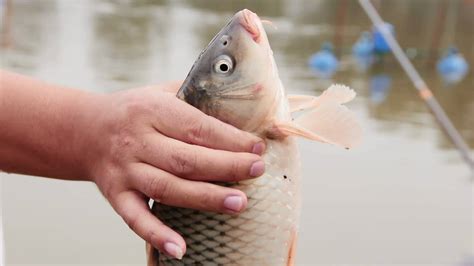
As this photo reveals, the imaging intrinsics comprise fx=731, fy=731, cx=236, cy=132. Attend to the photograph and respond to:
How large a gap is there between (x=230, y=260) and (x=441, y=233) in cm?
405

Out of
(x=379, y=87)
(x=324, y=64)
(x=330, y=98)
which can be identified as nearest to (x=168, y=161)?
(x=330, y=98)

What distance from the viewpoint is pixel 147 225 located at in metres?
1.18

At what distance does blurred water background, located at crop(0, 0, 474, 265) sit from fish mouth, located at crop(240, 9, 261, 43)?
10.8ft

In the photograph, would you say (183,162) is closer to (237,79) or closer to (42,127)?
(237,79)

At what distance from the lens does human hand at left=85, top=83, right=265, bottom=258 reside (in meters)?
1.17

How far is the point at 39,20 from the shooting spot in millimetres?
15469

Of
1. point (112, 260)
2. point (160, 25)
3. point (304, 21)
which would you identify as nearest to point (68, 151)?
point (112, 260)

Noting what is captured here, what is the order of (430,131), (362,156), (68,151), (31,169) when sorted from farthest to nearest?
(430,131)
(362,156)
(31,169)
(68,151)

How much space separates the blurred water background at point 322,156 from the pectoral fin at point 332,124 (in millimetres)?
3197

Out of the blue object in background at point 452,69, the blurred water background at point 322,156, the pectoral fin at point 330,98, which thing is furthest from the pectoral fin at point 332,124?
the blue object in background at point 452,69

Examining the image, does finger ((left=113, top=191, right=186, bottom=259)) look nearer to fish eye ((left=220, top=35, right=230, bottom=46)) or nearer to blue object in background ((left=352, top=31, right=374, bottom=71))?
fish eye ((left=220, top=35, right=230, bottom=46))

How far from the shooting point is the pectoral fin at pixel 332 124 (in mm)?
1292

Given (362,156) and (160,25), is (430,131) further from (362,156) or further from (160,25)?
(160,25)

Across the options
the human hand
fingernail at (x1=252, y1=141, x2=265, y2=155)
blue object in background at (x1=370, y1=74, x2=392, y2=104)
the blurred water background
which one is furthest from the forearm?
blue object in background at (x1=370, y1=74, x2=392, y2=104)
